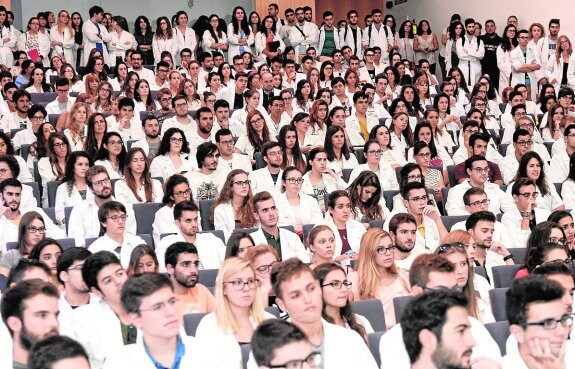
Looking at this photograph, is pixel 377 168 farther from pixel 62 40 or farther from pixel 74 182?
pixel 62 40

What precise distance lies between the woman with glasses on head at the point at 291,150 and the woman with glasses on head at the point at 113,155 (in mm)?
1376

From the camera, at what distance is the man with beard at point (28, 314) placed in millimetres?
4043

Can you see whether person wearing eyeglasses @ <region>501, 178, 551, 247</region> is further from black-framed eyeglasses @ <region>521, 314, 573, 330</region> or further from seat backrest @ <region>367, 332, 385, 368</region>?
black-framed eyeglasses @ <region>521, 314, 573, 330</region>

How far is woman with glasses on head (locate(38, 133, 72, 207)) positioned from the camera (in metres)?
8.61

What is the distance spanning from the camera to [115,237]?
668 cm

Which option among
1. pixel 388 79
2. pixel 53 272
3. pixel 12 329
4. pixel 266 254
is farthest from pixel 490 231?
pixel 388 79

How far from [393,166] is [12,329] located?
18.1 feet

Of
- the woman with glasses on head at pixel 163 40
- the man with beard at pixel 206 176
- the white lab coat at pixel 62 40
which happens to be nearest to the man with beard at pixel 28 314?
the man with beard at pixel 206 176

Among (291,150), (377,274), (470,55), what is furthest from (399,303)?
(470,55)

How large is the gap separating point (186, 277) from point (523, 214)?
3.12 metres

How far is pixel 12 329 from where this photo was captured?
163 inches

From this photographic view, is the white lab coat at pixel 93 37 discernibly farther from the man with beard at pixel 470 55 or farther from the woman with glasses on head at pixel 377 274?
the woman with glasses on head at pixel 377 274

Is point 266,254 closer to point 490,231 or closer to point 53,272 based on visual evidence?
point 53,272

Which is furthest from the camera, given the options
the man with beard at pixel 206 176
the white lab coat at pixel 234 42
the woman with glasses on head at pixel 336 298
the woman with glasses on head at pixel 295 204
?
the white lab coat at pixel 234 42
